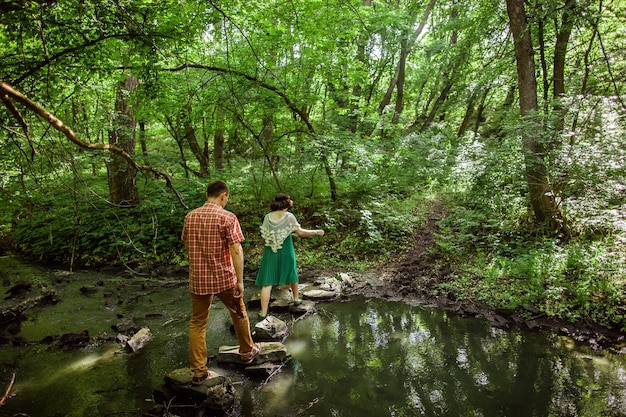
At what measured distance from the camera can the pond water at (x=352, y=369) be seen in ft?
12.8

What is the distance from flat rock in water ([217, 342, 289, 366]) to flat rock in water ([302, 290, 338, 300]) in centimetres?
216

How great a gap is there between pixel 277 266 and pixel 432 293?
3333 mm

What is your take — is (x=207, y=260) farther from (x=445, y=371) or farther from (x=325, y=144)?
(x=325, y=144)

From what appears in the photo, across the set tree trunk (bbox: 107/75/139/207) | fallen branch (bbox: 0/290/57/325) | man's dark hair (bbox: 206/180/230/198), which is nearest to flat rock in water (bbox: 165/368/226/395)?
man's dark hair (bbox: 206/180/230/198)

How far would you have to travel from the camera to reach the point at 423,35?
2077cm

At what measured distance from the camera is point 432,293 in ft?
23.4

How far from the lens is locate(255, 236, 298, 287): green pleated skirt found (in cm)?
597

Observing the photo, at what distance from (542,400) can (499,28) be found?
1165 centimetres

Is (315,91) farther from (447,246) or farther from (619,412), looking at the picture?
(619,412)

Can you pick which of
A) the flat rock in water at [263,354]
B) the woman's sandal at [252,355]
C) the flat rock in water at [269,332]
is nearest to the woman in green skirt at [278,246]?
the flat rock in water at [269,332]

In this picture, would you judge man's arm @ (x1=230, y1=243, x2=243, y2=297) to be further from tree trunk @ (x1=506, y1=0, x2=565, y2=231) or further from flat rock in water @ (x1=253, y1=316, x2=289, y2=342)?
tree trunk @ (x1=506, y1=0, x2=565, y2=231)

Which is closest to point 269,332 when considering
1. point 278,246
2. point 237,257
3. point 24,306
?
point 278,246

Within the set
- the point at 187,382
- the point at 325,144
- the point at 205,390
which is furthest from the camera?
the point at 325,144

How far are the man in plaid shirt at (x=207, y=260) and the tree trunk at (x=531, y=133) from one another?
22.7 ft
